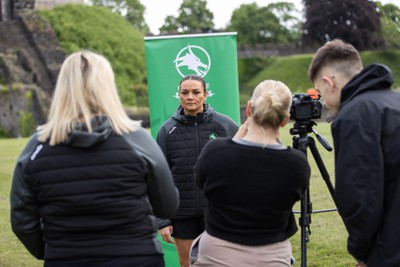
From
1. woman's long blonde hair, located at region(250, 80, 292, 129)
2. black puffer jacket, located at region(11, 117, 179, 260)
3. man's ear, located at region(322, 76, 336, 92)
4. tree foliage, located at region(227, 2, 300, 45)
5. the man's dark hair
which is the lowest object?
tree foliage, located at region(227, 2, 300, 45)

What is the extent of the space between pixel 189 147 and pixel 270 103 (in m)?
1.70

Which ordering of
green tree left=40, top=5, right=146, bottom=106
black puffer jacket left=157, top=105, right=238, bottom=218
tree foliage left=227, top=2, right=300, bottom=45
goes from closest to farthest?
black puffer jacket left=157, top=105, right=238, bottom=218 < green tree left=40, top=5, right=146, bottom=106 < tree foliage left=227, top=2, right=300, bottom=45

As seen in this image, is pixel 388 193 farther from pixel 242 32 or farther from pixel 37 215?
pixel 242 32

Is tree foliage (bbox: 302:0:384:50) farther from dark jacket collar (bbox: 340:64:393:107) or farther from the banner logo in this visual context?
dark jacket collar (bbox: 340:64:393:107)

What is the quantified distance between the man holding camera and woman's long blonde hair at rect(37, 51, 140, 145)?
3.22 feet

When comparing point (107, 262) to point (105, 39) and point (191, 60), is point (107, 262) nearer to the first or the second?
point (191, 60)

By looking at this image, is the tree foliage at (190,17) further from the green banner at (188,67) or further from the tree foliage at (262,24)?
the green banner at (188,67)

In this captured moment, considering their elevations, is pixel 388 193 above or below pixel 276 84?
below

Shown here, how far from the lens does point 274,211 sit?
3.41m

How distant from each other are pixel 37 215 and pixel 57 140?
0.39 meters

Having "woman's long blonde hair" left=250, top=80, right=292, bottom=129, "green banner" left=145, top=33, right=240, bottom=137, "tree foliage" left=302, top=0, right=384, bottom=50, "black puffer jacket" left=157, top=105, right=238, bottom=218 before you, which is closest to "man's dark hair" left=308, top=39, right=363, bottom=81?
"woman's long blonde hair" left=250, top=80, right=292, bottom=129

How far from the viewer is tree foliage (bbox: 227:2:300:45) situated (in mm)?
77500

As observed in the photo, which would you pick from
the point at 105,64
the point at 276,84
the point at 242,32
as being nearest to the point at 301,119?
the point at 276,84

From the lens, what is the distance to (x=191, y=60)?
20.6 feet
